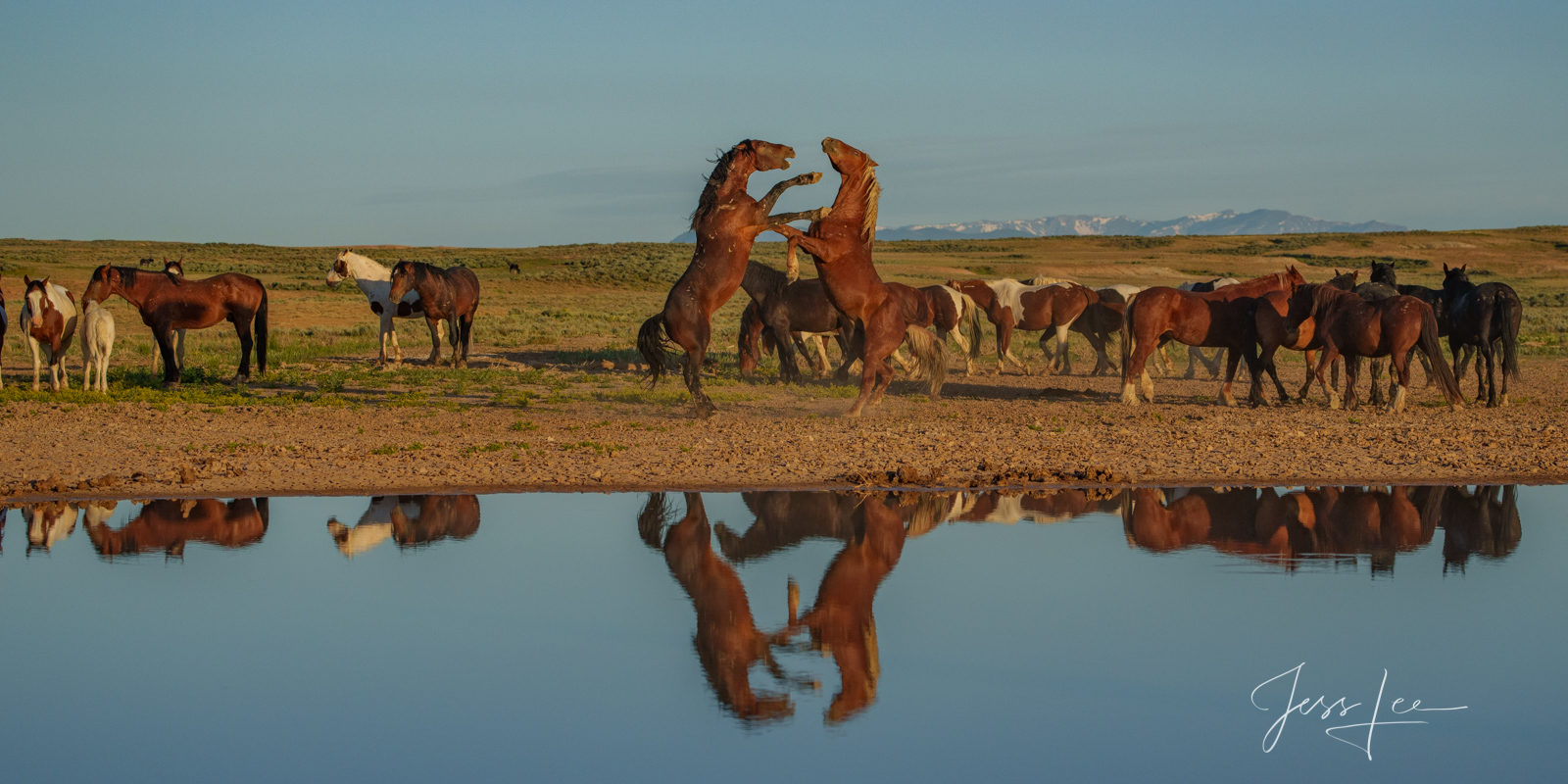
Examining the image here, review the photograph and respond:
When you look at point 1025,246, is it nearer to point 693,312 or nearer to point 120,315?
point 120,315

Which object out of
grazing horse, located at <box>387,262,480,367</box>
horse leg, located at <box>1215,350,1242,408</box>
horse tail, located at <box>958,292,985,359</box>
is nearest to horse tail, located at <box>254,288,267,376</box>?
grazing horse, located at <box>387,262,480,367</box>

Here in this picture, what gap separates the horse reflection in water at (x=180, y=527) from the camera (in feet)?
28.2

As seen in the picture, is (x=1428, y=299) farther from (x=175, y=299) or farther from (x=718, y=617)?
(x=175, y=299)

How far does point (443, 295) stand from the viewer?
22.5m

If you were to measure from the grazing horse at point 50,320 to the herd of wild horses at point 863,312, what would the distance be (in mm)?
24

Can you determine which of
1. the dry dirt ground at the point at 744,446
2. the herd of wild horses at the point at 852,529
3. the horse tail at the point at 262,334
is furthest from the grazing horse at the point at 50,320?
the herd of wild horses at the point at 852,529

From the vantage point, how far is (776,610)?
7.03 meters

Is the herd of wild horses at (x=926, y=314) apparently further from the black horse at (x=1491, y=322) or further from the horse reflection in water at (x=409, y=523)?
the horse reflection in water at (x=409, y=523)

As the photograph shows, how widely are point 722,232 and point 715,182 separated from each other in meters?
0.55

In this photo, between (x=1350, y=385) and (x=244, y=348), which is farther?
(x=244, y=348)

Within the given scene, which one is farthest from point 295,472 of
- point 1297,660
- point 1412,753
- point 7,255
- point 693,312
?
point 7,255

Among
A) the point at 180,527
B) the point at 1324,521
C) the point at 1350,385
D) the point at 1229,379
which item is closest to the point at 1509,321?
the point at 1350,385

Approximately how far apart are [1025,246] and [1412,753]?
393 ft
